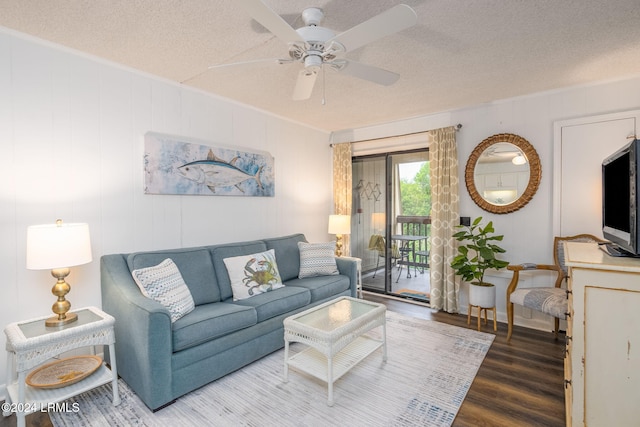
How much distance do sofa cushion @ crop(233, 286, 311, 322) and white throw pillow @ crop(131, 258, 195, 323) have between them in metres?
0.50

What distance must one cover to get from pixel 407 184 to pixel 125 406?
3.91 meters

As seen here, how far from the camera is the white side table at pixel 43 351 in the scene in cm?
178

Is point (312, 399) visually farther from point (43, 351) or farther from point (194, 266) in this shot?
point (43, 351)

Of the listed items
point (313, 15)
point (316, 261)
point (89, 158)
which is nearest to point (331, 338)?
point (316, 261)

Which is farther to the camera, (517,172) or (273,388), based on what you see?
(517,172)

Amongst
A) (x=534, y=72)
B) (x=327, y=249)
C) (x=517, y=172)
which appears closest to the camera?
(x=534, y=72)

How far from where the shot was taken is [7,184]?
216cm

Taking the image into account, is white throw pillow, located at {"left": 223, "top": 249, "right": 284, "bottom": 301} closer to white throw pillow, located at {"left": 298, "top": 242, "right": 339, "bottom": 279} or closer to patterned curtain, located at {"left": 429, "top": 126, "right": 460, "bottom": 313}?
white throw pillow, located at {"left": 298, "top": 242, "right": 339, "bottom": 279}

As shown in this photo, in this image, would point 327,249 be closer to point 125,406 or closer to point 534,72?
point 125,406

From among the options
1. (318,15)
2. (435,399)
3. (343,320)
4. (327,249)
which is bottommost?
(435,399)

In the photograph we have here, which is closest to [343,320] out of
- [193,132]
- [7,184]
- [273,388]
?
[273,388]

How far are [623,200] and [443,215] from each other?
2172mm

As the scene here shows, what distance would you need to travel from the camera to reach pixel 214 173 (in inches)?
134

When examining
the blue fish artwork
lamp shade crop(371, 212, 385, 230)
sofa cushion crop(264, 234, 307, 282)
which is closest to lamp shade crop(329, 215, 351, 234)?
lamp shade crop(371, 212, 385, 230)
